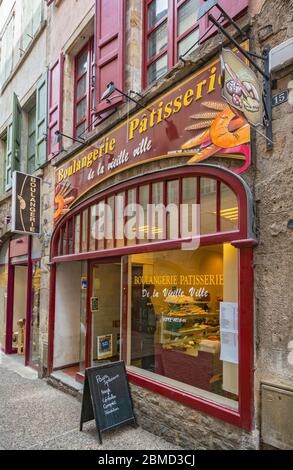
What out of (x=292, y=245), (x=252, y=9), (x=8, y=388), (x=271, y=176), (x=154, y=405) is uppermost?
(x=252, y=9)

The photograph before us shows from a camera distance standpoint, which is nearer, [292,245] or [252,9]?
[292,245]

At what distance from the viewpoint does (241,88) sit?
3.19 meters

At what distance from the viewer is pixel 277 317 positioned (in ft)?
11.0

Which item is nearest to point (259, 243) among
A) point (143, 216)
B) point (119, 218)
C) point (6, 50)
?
point (143, 216)

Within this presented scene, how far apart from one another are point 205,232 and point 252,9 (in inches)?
97.1

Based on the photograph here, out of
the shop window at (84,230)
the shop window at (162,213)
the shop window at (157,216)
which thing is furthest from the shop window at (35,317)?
the shop window at (157,216)

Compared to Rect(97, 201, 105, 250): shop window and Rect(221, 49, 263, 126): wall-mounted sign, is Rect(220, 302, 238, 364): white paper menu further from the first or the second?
Rect(97, 201, 105, 250): shop window

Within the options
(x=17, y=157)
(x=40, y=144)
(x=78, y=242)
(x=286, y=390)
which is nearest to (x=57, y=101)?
(x=40, y=144)

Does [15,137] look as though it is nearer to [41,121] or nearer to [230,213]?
[41,121]

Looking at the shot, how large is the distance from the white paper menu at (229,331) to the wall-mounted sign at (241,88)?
→ 6.40ft

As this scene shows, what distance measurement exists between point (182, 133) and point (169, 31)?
189 centimetres
